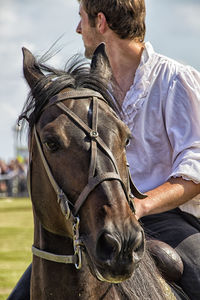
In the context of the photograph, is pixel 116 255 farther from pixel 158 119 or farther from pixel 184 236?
pixel 158 119

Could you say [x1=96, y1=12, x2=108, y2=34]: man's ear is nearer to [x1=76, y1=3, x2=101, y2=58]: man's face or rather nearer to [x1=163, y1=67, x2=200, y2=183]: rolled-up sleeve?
[x1=76, y1=3, x2=101, y2=58]: man's face

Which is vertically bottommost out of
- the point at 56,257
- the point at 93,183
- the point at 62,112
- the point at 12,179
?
the point at 12,179

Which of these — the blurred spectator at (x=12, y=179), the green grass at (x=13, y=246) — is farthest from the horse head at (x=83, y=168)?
the blurred spectator at (x=12, y=179)

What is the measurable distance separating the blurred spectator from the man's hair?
37031 mm

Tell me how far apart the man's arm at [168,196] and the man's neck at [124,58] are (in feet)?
2.59

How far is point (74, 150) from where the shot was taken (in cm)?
288

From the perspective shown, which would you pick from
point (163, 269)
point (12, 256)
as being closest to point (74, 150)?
point (163, 269)

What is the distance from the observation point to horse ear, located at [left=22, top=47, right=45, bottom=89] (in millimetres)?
3316

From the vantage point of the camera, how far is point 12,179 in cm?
4184

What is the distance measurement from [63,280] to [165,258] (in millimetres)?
679

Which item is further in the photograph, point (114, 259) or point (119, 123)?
point (119, 123)

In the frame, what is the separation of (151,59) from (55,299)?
70.2 inches

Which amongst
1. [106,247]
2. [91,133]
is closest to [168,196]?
[91,133]

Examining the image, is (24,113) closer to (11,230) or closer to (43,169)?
(43,169)
